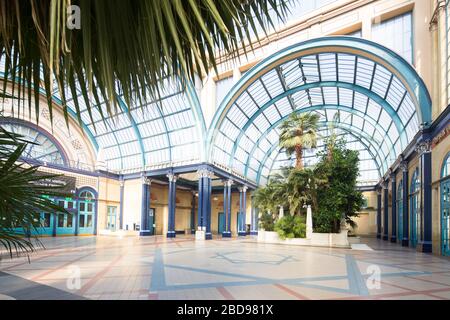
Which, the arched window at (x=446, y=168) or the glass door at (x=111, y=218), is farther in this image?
the glass door at (x=111, y=218)

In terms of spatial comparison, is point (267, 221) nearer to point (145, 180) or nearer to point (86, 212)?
point (145, 180)

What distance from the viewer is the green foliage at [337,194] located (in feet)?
60.0

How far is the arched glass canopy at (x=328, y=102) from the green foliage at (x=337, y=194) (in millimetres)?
2345

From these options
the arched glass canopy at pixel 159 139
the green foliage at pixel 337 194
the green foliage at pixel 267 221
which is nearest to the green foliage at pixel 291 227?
the green foliage at pixel 337 194

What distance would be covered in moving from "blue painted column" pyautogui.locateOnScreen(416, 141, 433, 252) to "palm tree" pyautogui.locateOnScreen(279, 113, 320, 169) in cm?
651

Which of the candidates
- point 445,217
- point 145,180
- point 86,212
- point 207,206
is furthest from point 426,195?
point 86,212

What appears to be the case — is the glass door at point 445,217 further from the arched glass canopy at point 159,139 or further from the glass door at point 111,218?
the glass door at point 111,218

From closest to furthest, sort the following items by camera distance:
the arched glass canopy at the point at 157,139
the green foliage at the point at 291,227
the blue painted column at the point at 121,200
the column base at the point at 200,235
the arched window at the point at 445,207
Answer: the arched window at the point at 445,207 → the green foliage at the point at 291,227 → the column base at the point at 200,235 → the arched glass canopy at the point at 157,139 → the blue painted column at the point at 121,200

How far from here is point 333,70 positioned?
25.6 m

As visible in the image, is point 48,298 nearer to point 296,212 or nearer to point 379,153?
point 296,212

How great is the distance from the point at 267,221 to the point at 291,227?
2427 millimetres

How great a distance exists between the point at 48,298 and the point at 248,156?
1158 inches

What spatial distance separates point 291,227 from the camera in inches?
743

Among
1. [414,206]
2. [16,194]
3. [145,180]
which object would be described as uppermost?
[145,180]
